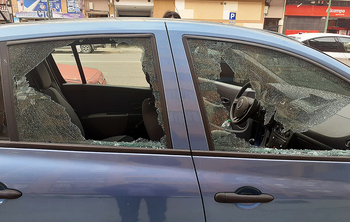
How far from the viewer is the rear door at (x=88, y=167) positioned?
1034mm

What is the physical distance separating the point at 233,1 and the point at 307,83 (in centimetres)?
2449

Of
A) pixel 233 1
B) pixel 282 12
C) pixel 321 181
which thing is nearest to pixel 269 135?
pixel 321 181

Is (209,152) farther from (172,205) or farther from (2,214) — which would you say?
(2,214)

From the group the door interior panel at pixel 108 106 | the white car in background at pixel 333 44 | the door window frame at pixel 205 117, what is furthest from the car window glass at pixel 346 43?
the door window frame at pixel 205 117

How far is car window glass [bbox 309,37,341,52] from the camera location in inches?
300

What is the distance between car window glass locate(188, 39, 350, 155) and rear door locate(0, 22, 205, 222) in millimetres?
180

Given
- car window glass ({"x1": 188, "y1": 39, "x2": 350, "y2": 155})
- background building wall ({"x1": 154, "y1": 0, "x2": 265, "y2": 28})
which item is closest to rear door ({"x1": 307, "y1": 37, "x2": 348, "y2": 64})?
car window glass ({"x1": 188, "y1": 39, "x2": 350, "y2": 155})

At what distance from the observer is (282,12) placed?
24.2 m

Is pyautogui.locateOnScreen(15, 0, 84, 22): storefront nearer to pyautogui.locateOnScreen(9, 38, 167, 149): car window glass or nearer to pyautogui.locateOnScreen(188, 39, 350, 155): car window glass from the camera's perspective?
pyautogui.locateOnScreen(9, 38, 167, 149): car window glass

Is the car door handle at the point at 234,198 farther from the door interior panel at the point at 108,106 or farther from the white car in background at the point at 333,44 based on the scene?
the white car in background at the point at 333,44

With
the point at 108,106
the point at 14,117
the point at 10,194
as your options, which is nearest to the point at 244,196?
the point at 10,194

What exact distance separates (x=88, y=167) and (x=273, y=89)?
1.04 m

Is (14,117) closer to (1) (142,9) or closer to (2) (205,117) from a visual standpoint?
(2) (205,117)

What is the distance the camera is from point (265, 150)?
1236 mm
